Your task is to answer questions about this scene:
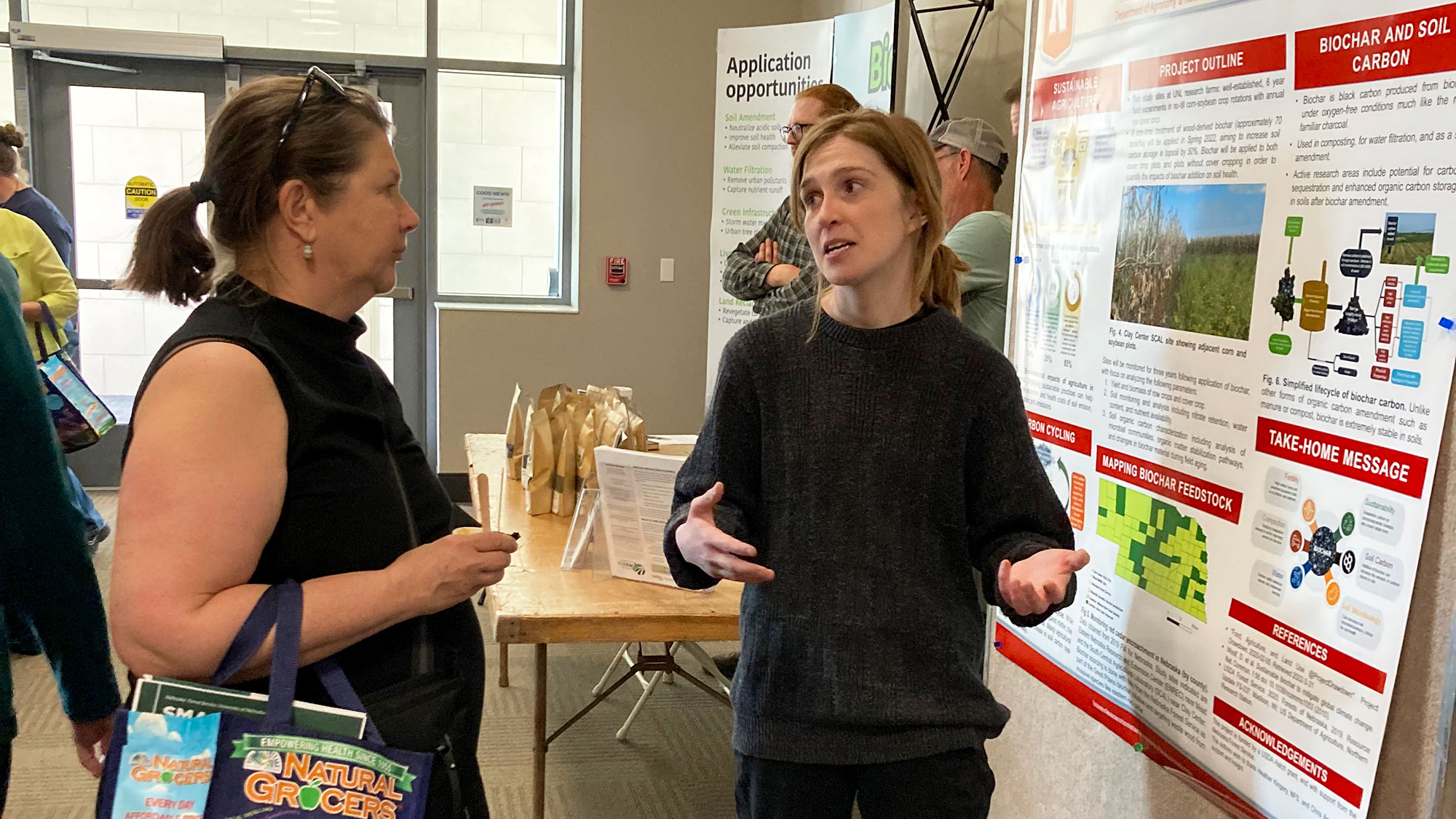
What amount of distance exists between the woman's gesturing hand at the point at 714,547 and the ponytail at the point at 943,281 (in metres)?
0.40

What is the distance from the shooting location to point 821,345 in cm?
137

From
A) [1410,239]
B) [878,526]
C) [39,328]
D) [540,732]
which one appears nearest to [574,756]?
[540,732]

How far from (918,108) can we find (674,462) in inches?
131

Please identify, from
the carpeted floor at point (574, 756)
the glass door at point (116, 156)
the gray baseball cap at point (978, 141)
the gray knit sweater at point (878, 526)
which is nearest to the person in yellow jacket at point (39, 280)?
the carpeted floor at point (574, 756)

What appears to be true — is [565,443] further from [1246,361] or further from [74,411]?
[74,411]

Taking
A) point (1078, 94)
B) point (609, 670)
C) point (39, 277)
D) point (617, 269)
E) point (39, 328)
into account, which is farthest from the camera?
point (617, 269)

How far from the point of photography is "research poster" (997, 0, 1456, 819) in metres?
1.10

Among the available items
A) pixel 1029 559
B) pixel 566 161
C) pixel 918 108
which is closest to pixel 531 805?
pixel 1029 559

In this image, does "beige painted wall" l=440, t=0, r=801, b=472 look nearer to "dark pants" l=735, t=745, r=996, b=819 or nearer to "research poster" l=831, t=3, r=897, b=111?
"research poster" l=831, t=3, r=897, b=111

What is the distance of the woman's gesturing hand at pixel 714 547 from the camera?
1.23 meters

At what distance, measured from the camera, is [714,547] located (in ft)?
4.10

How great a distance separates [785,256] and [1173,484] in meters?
2.08

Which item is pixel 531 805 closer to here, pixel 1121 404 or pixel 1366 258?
pixel 1121 404

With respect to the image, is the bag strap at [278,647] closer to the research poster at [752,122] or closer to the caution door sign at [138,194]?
the research poster at [752,122]
